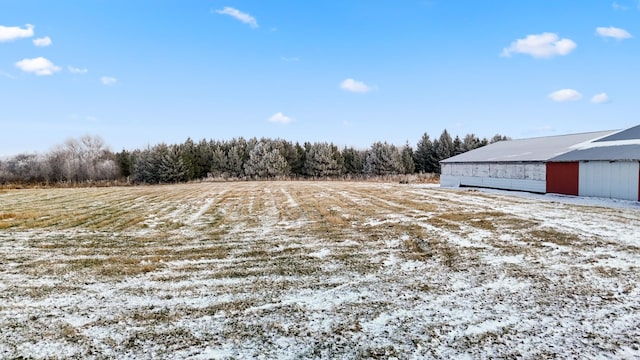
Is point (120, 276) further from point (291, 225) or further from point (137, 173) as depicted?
point (137, 173)

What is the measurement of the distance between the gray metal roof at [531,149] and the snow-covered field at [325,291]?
580 inches

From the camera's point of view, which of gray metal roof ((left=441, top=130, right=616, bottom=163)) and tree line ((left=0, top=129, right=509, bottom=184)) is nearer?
gray metal roof ((left=441, top=130, right=616, bottom=163))

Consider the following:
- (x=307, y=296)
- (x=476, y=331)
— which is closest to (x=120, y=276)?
(x=307, y=296)

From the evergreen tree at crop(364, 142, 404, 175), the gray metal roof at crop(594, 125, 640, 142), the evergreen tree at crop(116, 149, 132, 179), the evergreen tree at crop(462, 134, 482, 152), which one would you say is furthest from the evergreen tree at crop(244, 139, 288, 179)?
the gray metal roof at crop(594, 125, 640, 142)

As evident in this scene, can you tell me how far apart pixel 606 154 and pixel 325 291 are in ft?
67.0

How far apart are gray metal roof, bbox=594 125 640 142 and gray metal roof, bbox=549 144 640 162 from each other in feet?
5.41

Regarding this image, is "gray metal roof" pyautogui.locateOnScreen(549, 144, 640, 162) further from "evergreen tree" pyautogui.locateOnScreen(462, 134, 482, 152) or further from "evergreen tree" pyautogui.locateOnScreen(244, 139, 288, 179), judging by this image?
"evergreen tree" pyautogui.locateOnScreen(244, 139, 288, 179)

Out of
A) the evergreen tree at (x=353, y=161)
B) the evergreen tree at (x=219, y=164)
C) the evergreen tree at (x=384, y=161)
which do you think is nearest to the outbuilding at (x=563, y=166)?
the evergreen tree at (x=384, y=161)

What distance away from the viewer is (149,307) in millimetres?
5094

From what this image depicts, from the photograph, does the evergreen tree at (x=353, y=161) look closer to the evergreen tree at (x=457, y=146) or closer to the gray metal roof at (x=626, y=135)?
the evergreen tree at (x=457, y=146)

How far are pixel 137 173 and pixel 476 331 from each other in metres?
47.9

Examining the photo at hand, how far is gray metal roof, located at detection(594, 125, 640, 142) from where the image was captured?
21.7 meters

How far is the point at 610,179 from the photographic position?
19.0 m

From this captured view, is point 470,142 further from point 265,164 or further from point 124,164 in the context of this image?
point 124,164
